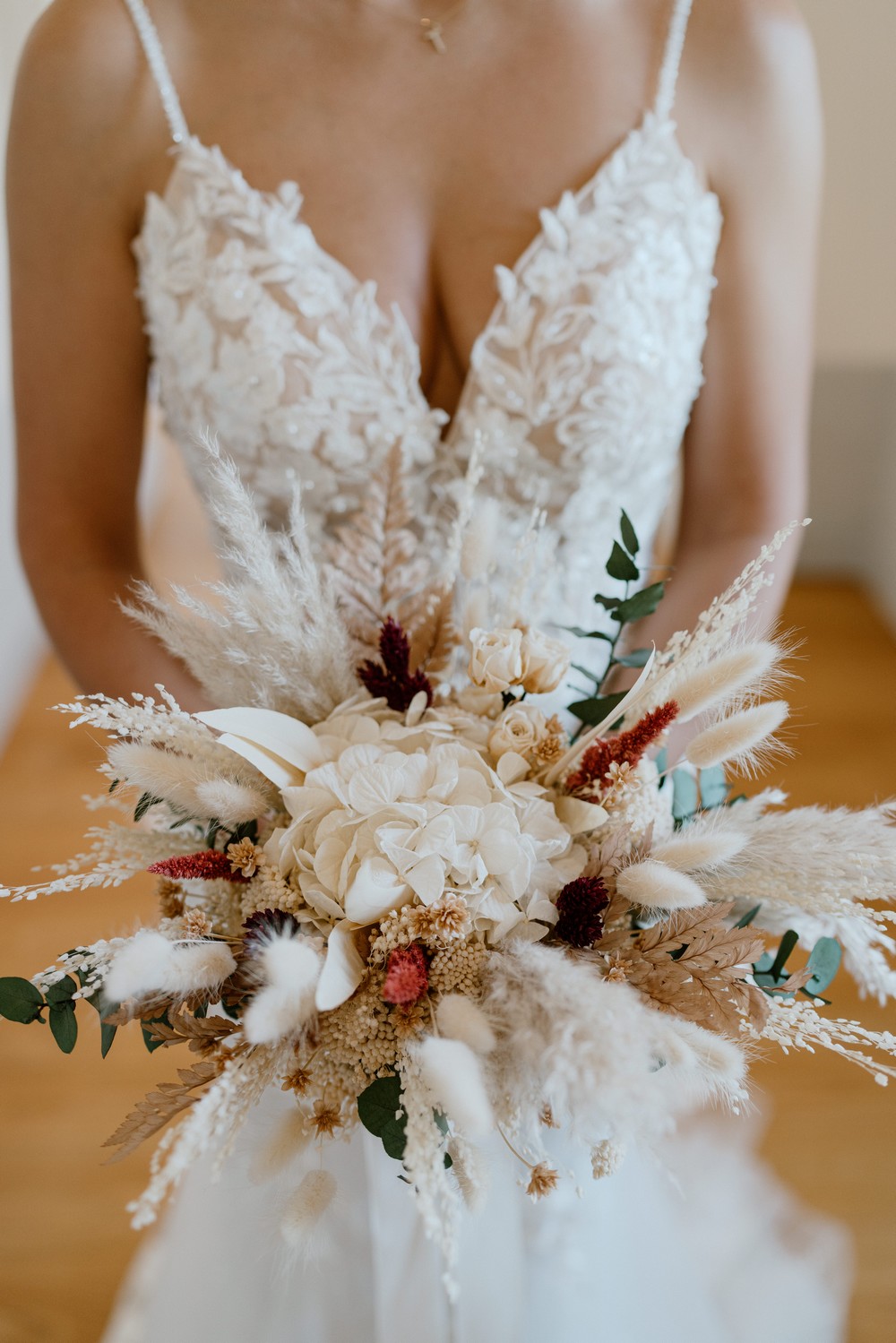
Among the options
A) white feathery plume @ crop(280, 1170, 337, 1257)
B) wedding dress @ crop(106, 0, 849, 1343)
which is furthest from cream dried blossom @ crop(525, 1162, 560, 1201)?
wedding dress @ crop(106, 0, 849, 1343)

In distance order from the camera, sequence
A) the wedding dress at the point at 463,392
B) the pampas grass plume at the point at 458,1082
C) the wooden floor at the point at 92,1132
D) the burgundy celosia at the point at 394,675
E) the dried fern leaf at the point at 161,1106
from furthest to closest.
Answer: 1. the wooden floor at the point at 92,1132
2. the wedding dress at the point at 463,392
3. the burgundy celosia at the point at 394,675
4. the dried fern leaf at the point at 161,1106
5. the pampas grass plume at the point at 458,1082

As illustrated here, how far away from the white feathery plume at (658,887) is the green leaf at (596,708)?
0.17 meters

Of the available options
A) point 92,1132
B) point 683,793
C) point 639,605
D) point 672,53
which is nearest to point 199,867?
point 639,605

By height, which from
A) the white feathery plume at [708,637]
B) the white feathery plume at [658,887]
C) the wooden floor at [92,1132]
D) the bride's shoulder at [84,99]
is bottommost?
the wooden floor at [92,1132]

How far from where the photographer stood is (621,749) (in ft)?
1.94

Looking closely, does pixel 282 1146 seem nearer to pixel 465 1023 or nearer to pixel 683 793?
pixel 465 1023

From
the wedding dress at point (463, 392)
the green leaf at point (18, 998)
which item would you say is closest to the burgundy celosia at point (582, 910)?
the green leaf at point (18, 998)

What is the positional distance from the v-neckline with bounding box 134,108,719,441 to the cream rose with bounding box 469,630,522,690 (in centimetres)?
48

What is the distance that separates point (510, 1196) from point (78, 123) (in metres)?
1.06

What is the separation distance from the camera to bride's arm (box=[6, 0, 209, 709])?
1006mm

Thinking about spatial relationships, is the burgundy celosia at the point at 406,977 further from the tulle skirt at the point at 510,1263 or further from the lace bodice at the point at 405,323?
the lace bodice at the point at 405,323

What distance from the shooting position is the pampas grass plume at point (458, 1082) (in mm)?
441

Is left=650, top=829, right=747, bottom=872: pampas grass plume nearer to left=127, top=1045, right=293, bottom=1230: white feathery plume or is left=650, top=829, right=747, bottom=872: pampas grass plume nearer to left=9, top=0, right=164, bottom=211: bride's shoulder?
left=127, top=1045, right=293, bottom=1230: white feathery plume

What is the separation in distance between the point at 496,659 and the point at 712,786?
17.3 inches
